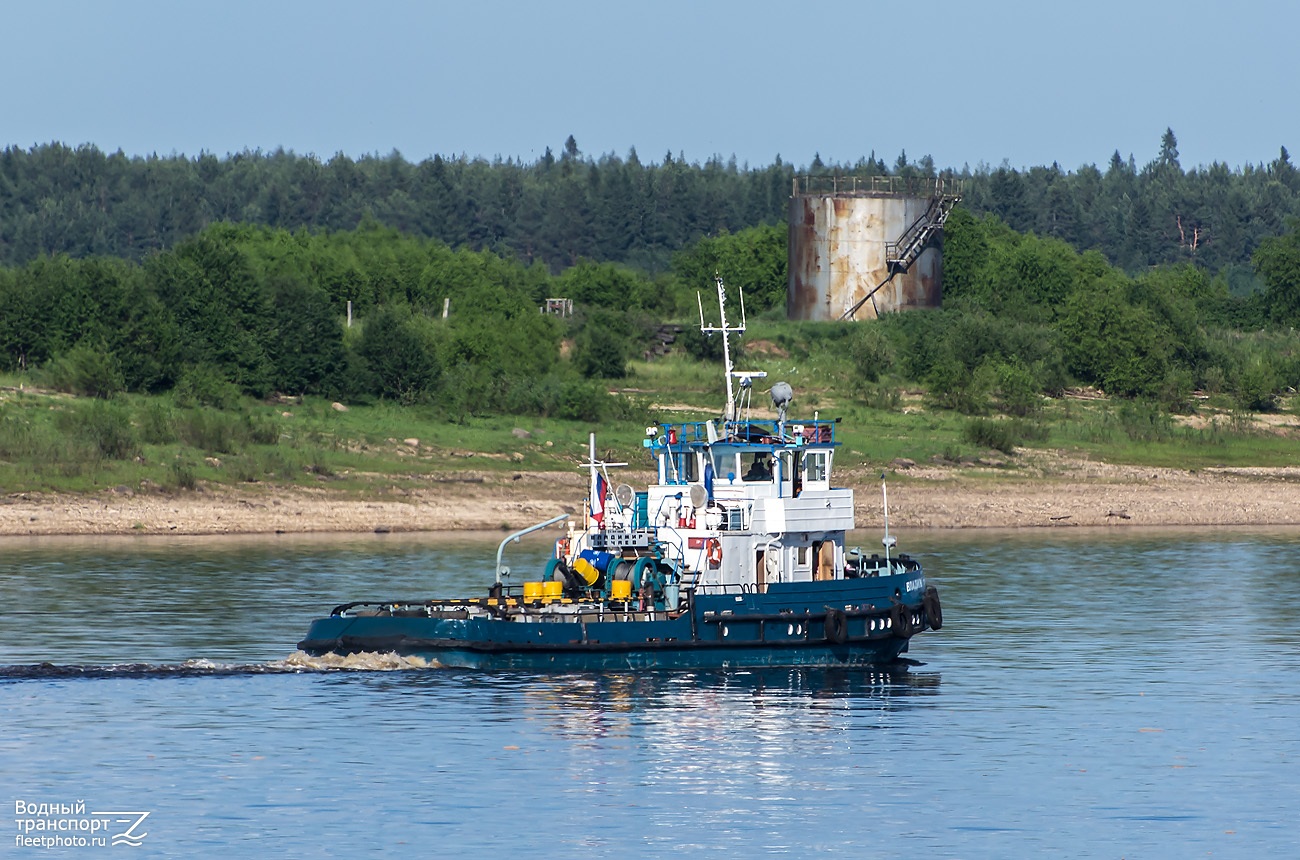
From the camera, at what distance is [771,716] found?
3444 centimetres

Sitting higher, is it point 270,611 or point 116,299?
point 116,299

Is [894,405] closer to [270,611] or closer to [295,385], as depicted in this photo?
[295,385]

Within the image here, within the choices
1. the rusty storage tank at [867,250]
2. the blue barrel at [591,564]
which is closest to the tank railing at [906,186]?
the rusty storage tank at [867,250]

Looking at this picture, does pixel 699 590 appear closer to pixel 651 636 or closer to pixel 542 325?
pixel 651 636

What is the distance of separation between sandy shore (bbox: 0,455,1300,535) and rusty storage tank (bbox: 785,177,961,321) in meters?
28.4

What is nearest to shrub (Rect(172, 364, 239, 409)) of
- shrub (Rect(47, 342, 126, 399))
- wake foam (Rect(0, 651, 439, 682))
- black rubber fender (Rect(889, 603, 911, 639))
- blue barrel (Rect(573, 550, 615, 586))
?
shrub (Rect(47, 342, 126, 399))

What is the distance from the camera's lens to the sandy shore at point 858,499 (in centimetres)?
6200

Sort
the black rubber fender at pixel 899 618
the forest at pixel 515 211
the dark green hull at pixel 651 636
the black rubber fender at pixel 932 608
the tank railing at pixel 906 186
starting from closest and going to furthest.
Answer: the dark green hull at pixel 651 636 < the black rubber fender at pixel 899 618 < the black rubber fender at pixel 932 608 < the tank railing at pixel 906 186 < the forest at pixel 515 211

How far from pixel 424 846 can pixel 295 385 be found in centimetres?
5186

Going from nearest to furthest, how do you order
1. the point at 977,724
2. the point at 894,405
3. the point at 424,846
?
the point at 424,846
the point at 977,724
the point at 894,405

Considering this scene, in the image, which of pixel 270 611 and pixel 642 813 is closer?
pixel 642 813

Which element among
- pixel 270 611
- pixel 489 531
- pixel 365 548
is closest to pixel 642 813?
pixel 270 611

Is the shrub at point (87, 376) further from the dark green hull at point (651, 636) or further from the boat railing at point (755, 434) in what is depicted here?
the boat railing at point (755, 434)

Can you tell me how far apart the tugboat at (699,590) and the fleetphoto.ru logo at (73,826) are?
33.1 feet
